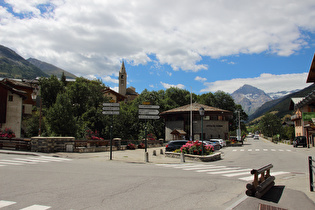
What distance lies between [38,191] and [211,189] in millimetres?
5481

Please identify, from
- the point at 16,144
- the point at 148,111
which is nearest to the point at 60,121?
the point at 16,144

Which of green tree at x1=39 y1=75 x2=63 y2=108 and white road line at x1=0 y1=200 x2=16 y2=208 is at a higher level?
green tree at x1=39 y1=75 x2=63 y2=108

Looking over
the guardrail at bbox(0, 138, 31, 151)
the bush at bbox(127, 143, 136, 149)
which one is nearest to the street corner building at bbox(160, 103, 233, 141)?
the bush at bbox(127, 143, 136, 149)

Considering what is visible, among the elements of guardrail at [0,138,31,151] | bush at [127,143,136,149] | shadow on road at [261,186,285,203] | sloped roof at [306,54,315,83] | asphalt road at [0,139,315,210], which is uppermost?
sloped roof at [306,54,315,83]

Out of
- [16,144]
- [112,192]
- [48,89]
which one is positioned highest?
[48,89]

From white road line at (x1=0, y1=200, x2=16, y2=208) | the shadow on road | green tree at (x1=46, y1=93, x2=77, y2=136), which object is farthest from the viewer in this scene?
green tree at (x1=46, y1=93, x2=77, y2=136)

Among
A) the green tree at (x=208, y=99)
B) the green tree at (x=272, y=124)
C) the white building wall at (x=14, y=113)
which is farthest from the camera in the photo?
the green tree at (x=272, y=124)

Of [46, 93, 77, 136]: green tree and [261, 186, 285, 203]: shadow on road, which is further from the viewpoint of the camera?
[46, 93, 77, 136]: green tree

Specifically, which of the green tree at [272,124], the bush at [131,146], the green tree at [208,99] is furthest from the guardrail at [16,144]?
the green tree at [272,124]

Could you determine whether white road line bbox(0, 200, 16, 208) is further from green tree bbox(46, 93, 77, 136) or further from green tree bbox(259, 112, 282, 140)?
green tree bbox(259, 112, 282, 140)

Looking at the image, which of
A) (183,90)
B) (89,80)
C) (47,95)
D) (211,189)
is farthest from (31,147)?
(183,90)

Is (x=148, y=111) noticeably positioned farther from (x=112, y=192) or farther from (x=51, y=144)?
(x=112, y=192)

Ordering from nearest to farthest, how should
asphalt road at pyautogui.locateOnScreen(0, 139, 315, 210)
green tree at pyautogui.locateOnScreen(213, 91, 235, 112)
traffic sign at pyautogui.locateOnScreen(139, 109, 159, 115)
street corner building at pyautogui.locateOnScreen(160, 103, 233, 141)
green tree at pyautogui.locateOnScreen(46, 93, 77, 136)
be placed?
1. asphalt road at pyautogui.locateOnScreen(0, 139, 315, 210)
2. traffic sign at pyautogui.locateOnScreen(139, 109, 159, 115)
3. green tree at pyautogui.locateOnScreen(46, 93, 77, 136)
4. street corner building at pyautogui.locateOnScreen(160, 103, 233, 141)
5. green tree at pyautogui.locateOnScreen(213, 91, 235, 112)

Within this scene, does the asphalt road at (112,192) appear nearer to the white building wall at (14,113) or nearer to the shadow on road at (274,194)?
the shadow on road at (274,194)
